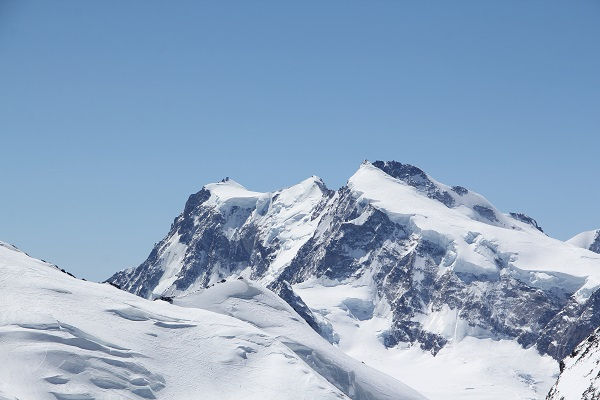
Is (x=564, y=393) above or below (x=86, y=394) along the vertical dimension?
above

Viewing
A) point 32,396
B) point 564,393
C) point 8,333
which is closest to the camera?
point 564,393

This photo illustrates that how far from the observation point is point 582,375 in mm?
103312

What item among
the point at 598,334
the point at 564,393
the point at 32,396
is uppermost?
the point at 598,334

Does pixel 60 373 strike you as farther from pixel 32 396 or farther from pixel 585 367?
pixel 585 367

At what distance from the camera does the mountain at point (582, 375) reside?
9806 cm

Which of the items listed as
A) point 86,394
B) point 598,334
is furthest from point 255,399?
point 598,334

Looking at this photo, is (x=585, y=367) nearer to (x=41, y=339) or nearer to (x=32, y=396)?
(x=32, y=396)

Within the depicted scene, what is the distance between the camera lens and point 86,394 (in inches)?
7456

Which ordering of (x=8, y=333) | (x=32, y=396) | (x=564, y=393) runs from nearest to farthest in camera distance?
(x=564, y=393) < (x=32, y=396) < (x=8, y=333)

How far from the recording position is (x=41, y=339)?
199 m

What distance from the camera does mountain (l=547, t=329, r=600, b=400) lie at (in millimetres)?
98062

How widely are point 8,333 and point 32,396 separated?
18.8 meters

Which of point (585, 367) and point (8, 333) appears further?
point (8, 333)

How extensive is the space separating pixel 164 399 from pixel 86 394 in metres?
15.1
